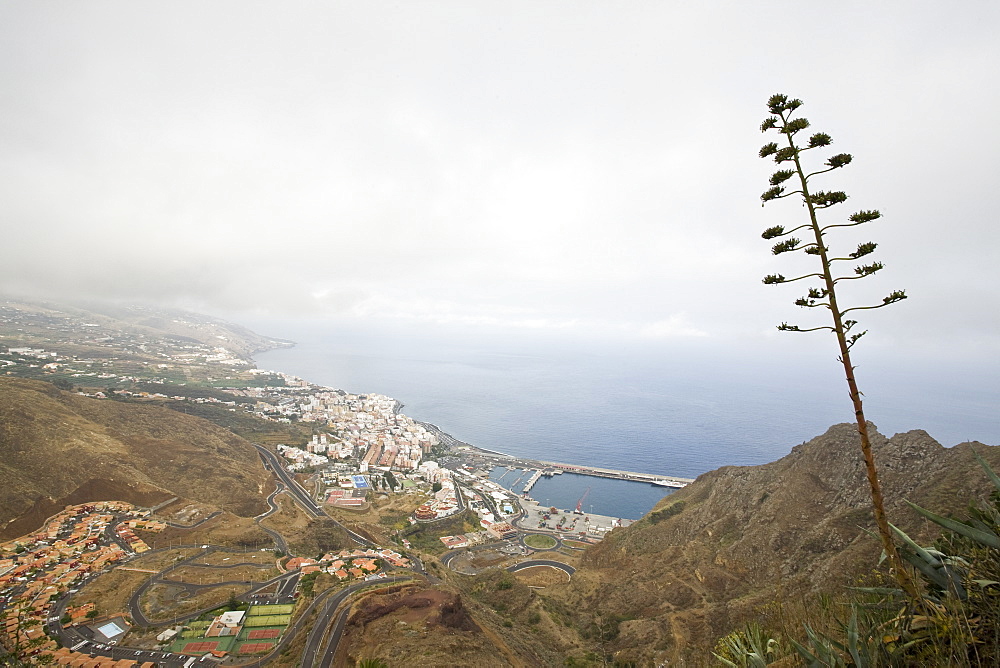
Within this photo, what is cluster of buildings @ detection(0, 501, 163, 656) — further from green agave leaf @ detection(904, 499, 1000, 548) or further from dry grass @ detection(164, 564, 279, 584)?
green agave leaf @ detection(904, 499, 1000, 548)

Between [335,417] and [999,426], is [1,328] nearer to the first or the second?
[335,417]

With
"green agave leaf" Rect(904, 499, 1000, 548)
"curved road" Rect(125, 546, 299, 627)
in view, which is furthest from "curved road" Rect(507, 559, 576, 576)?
"green agave leaf" Rect(904, 499, 1000, 548)

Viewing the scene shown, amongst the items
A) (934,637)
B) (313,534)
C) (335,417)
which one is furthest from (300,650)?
(335,417)

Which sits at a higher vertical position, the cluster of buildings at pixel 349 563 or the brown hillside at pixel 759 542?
the brown hillside at pixel 759 542

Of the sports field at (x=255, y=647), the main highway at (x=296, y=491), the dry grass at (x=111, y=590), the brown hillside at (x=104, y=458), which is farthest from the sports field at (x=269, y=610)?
the brown hillside at (x=104, y=458)

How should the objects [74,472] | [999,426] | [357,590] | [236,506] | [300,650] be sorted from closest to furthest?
1. [300,650]
2. [357,590]
3. [74,472]
4. [236,506]
5. [999,426]

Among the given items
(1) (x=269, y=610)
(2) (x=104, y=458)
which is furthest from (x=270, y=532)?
(2) (x=104, y=458)

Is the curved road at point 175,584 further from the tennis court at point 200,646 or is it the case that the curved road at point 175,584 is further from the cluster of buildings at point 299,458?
the cluster of buildings at point 299,458
